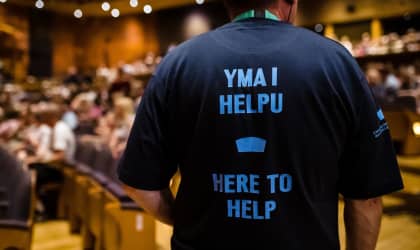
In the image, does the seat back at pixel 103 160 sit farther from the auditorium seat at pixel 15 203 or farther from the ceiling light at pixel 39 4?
the ceiling light at pixel 39 4

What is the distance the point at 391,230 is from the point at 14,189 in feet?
8.94

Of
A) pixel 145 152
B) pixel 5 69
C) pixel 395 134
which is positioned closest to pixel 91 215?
pixel 145 152

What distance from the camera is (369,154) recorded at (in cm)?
94

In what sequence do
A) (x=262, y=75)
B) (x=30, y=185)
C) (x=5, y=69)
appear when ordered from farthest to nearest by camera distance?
(x=5, y=69) → (x=30, y=185) → (x=262, y=75)

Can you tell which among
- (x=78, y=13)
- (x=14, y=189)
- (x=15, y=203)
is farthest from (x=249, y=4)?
(x=78, y=13)

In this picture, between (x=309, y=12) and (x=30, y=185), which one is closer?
(x=30, y=185)

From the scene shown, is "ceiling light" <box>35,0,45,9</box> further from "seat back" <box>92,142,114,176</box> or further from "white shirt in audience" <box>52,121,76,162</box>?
"seat back" <box>92,142,114,176</box>

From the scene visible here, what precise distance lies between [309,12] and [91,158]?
9.24 metres

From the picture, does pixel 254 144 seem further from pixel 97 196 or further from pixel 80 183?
pixel 80 183

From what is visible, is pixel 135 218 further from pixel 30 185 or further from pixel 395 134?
pixel 395 134

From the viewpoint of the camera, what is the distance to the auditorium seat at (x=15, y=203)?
8.52ft

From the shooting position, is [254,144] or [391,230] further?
[391,230]

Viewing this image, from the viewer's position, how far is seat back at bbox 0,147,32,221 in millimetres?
2781

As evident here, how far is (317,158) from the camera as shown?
930mm
